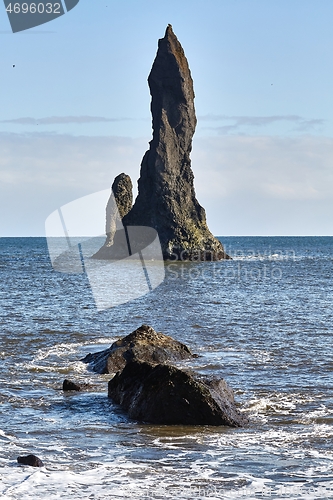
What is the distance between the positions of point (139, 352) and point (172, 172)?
59.8 meters

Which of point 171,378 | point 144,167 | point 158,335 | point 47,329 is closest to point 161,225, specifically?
point 144,167

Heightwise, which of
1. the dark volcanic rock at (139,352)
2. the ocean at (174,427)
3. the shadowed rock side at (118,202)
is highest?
the shadowed rock side at (118,202)

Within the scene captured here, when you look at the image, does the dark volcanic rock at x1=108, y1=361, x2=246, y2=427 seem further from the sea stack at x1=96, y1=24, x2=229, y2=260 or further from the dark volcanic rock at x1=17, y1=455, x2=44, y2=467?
the sea stack at x1=96, y1=24, x2=229, y2=260

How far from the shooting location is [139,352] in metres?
14.5

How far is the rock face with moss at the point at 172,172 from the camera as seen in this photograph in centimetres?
6950

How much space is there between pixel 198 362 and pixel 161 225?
183 ft

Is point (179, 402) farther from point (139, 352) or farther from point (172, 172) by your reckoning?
point (172, 172)

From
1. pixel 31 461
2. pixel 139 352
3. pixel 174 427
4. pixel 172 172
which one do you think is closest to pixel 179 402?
pixel 174 427

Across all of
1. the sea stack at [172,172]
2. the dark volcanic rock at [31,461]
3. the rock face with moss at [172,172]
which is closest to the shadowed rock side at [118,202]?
the sea stack at [172,172]

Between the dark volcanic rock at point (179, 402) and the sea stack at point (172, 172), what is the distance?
57433 mm

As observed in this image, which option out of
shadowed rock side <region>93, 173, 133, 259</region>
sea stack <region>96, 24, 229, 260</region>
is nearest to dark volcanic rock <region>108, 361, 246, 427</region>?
sea stack <region>96, 24, 229, 260</region>

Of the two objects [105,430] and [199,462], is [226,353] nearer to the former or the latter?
[105,430]

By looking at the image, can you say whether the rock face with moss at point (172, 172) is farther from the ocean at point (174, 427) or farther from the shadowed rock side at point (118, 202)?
the ocean at point (174, 427)

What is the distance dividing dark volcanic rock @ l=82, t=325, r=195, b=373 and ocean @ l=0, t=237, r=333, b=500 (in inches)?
13.7
